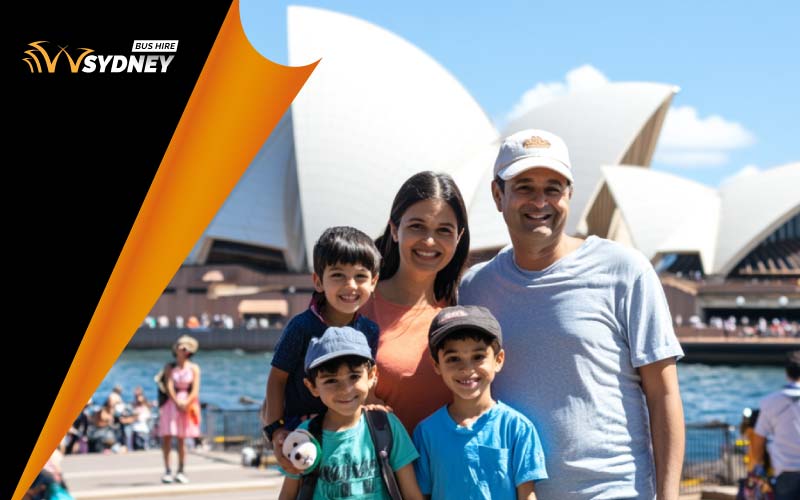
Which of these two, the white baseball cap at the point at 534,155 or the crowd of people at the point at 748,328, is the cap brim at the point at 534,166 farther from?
the crowd of people at the point at 748,328

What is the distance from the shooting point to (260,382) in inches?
907

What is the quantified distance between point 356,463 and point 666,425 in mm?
711

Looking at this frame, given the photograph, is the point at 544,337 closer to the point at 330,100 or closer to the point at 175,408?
the point at 175,408

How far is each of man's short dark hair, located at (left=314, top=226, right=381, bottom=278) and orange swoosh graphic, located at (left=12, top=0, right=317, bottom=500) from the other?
5.52ft

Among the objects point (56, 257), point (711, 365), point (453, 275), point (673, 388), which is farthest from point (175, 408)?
point (711, 365)

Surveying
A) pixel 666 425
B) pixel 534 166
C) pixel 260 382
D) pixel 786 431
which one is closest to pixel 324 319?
pixel 534 166

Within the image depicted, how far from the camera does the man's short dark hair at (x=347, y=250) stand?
7.40 ft

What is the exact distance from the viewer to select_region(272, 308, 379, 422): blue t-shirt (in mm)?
2277

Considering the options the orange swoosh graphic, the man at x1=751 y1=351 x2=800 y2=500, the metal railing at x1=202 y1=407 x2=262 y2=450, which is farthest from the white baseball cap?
the metal railing at x1=202 y1=407 x2=262 y2=450

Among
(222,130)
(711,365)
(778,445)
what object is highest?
(222,130)

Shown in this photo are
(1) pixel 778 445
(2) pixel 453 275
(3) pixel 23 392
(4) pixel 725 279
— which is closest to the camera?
(2) pixel 453 275

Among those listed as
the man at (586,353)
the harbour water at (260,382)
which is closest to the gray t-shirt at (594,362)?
the man at (586,353)

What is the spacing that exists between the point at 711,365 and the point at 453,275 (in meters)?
28.6

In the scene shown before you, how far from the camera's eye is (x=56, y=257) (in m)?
15.3
